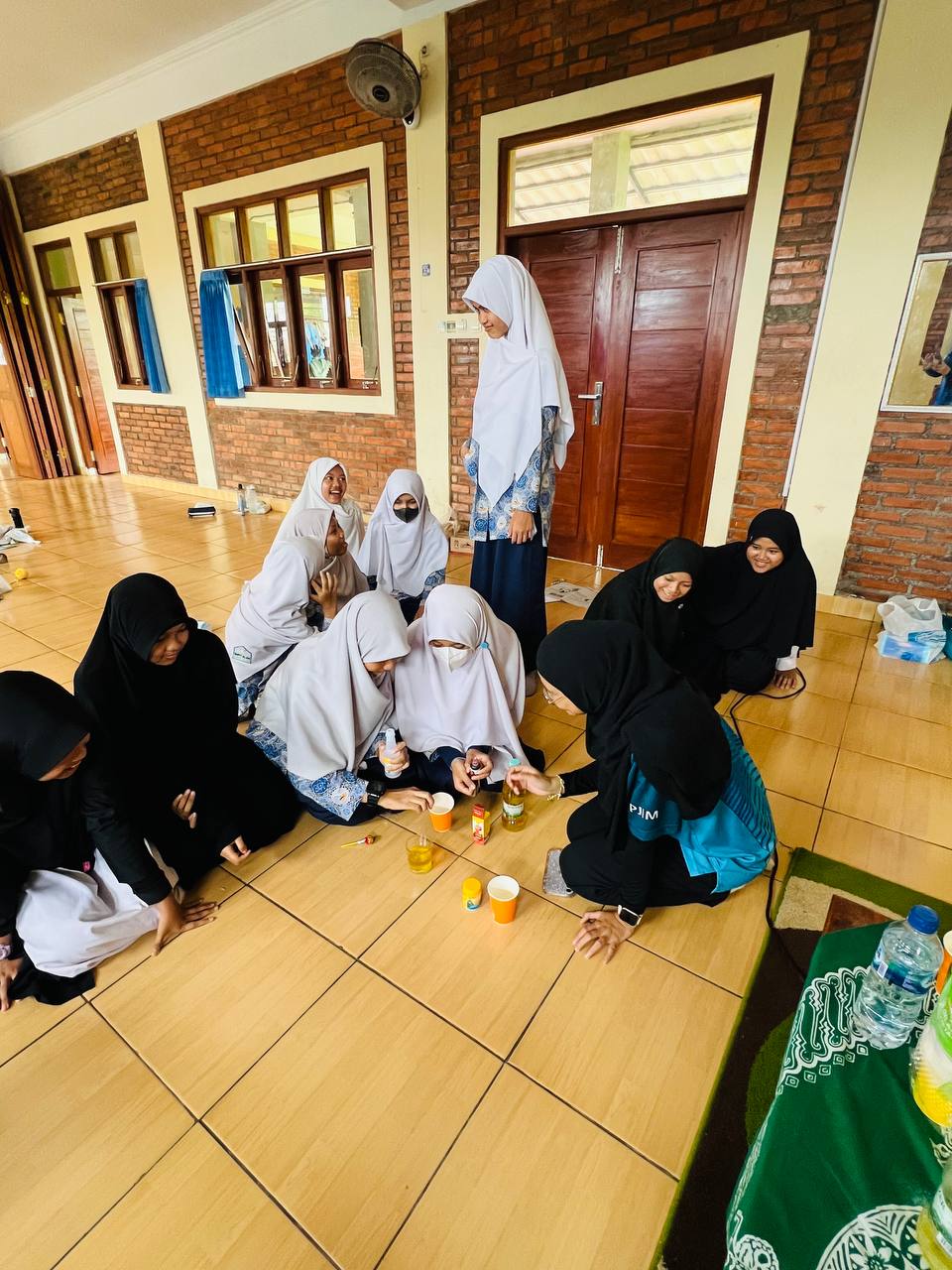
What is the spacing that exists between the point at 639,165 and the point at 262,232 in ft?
11.1

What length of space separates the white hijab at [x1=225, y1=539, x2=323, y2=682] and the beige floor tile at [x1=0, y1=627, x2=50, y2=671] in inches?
54.8

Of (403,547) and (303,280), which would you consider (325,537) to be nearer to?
(403,547)

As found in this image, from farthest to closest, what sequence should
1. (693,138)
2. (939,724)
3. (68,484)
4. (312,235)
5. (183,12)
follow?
(68,484)
(312,235)
(183,12)
(693,138)
(939,724)

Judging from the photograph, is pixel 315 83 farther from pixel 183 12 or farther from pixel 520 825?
pixel 520 825

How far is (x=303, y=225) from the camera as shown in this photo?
5055 mm

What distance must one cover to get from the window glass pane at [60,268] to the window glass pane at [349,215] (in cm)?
409

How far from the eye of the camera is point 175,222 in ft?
18.6

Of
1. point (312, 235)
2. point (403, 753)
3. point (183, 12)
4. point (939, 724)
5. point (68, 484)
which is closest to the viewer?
point (403, 753)

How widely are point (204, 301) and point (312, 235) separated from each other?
131cm

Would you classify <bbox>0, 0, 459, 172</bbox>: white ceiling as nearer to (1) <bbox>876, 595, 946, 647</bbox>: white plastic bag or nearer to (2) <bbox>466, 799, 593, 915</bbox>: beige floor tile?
(1) <bbox>876, 595, 946, 647</bbox>: white plastic bag

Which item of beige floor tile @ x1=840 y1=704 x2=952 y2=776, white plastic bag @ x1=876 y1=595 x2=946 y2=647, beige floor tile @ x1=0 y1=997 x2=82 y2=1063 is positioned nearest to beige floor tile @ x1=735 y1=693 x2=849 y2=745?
beige floor tile @ x1=840 y1=704 x2=952 y2=776

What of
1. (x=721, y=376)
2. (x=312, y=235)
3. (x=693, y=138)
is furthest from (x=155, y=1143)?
(x=312, y=235)

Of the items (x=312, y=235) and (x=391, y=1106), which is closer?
(x=391, y=1106)

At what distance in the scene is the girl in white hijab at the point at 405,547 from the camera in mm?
2926
